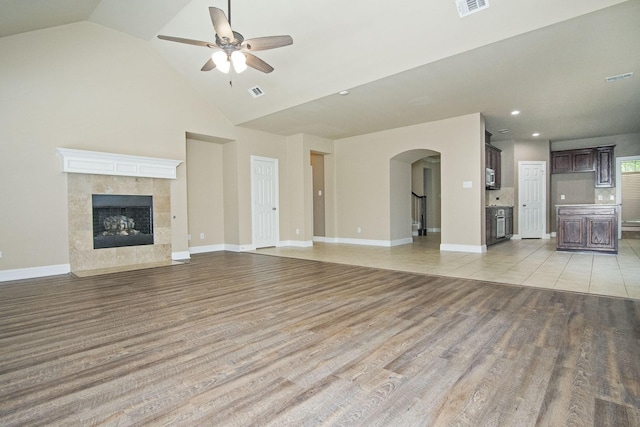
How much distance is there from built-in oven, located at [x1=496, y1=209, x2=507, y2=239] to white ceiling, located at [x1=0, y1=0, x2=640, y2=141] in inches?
91.2

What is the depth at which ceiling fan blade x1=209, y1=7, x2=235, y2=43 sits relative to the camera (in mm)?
3209

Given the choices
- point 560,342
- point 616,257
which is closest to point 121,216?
point 560,342

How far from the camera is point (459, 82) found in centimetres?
475

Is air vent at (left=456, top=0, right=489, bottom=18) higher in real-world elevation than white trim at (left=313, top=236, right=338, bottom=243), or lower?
higher

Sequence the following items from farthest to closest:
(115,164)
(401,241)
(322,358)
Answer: (401,241), (115,164), (322,358)

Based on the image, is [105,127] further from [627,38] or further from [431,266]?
[627,38]

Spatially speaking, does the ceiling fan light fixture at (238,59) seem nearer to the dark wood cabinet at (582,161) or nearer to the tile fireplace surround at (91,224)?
the tile fireplace surround at (91,224)

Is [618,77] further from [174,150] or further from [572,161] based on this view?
[174,150]

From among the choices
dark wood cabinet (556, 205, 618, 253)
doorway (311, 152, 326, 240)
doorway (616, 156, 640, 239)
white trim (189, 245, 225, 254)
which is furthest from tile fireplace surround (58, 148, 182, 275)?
doorway (616, 156, 640, 239)

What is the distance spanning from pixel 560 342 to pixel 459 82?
383 centimetres

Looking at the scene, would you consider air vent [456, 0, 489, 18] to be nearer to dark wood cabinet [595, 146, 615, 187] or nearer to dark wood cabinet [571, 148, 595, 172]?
dark wood cabinet [571, 148, 595, 172]

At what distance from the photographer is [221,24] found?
336 centimetres

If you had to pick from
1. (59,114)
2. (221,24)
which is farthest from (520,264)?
(59,114)

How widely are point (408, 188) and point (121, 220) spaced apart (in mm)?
6446
